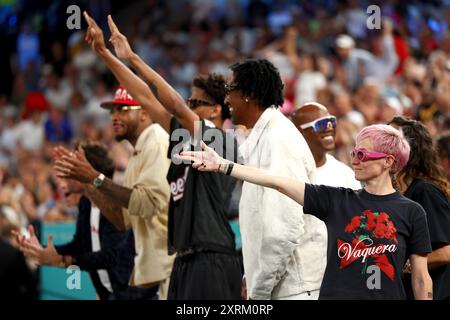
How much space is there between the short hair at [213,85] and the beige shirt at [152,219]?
630 millimetres

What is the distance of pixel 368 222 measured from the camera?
17.2ft

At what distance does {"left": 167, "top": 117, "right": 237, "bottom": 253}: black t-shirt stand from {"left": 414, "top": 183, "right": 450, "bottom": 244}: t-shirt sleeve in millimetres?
1458

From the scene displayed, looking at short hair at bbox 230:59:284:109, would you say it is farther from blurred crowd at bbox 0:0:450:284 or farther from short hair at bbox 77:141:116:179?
blurred crowd at bbox 0:0:450:284

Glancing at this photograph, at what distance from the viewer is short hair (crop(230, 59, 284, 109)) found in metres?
6.39

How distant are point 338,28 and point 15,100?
22.4 feet

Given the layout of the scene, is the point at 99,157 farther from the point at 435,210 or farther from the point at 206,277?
the point at 435,210

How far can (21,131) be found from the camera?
57.7ft

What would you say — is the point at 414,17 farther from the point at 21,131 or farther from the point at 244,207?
the point at 244,207

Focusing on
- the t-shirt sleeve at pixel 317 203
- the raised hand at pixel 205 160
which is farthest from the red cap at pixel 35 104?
the t-shirt sleeve at pixel 317 203

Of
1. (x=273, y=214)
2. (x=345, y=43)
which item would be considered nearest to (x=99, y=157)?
(x=273, y=214)

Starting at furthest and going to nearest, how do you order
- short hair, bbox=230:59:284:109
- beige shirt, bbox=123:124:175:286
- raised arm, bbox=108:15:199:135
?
beige shirt, bbox=123:124:175:286, raised arm, bbox=108:15:199:135, short hair, bbox=230:59:284:109

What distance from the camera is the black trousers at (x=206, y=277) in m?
7.00

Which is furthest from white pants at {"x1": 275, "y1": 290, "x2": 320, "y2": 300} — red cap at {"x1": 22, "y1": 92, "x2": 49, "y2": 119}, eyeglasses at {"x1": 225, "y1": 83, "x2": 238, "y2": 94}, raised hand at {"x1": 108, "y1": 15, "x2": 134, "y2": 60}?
red cap at {"x1": 22, "y1": 92, "x2": 49, "y2": 119}

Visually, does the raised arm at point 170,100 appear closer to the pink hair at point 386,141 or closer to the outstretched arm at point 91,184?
the outstretched arm at point 91,184
